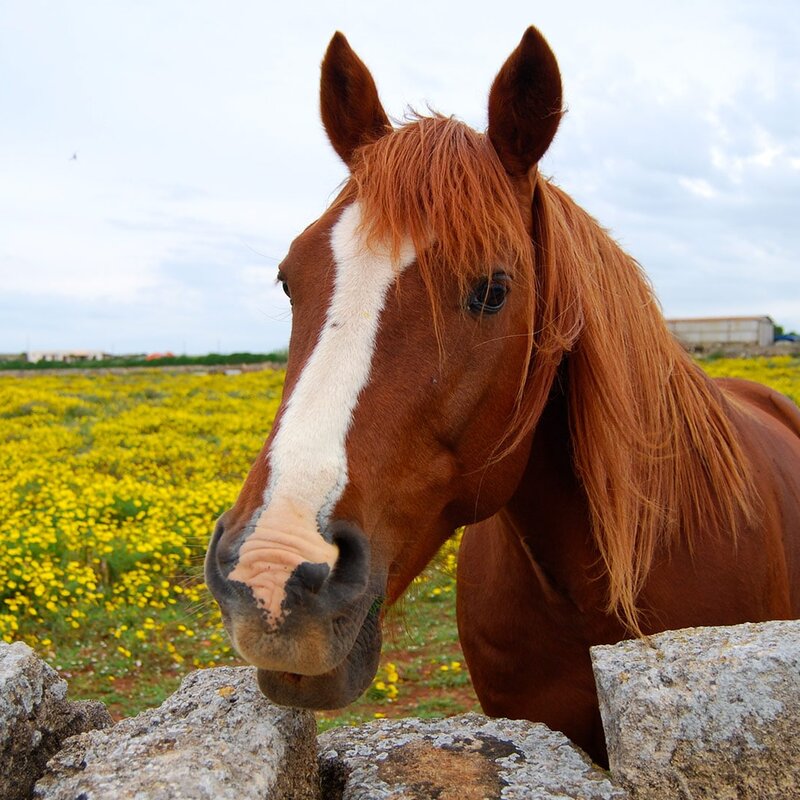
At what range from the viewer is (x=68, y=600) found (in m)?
6.91

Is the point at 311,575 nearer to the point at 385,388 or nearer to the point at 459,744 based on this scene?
the point at 385,388

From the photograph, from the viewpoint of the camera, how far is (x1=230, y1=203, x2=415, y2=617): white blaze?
61.2 inches

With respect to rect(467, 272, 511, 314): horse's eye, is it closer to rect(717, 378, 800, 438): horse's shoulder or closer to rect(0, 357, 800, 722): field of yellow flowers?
rect(0, 357, 800, 722): field of yellow flowers

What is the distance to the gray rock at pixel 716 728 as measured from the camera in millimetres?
1788

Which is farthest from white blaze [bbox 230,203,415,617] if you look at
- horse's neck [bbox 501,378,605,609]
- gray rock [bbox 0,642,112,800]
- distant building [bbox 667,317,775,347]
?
distant building [bbox 667,317,775,347]

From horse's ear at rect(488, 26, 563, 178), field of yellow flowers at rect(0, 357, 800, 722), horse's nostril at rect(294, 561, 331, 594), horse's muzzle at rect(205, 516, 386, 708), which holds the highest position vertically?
horse's ear at rect(488, 26, 563, 178)

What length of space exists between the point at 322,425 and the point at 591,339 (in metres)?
0.95

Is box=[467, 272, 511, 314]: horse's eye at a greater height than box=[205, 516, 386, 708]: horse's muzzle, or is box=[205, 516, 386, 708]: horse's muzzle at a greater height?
box=[467, 272, 511, 314]: horse's eye

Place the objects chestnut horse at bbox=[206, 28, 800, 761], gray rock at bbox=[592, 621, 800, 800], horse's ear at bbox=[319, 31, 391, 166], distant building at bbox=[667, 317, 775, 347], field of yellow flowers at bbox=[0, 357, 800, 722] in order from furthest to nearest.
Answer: distant building at bbox=[667, 317, 775, 347]
field of yellow flowers at bbox=[0, 357, 800, 722]
horse's ear at bbox=[319, 31, 391, 166]
gray rock at bbox=[592, 621, 800, 800]
chestnut horse at bbox=[206, 28, 800, 761]

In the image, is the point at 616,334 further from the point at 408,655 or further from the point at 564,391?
the point at 408,655

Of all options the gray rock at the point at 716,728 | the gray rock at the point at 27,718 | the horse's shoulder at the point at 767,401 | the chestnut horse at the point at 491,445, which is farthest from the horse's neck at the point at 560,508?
the horse's shoulder at the point at 767,401

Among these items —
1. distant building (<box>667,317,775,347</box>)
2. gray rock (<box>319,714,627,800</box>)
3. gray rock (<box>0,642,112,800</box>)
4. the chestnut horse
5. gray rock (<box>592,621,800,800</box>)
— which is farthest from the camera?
distant building (<box>667,317,775,347</box>)

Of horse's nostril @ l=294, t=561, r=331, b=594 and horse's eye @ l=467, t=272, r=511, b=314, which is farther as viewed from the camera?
horse's eye @ l=467, t=272, r=511, b=314

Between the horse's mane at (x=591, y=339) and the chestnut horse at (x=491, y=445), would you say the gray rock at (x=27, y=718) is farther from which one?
the horse's mane at (x=591, y=339)
